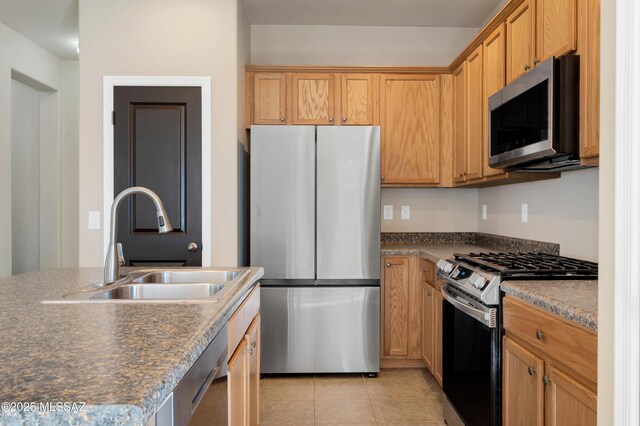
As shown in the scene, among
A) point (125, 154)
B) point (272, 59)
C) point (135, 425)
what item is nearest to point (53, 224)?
point (125, 154)

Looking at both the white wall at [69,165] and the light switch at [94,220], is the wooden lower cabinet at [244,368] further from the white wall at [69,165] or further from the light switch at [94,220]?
the white wall at [69,165]

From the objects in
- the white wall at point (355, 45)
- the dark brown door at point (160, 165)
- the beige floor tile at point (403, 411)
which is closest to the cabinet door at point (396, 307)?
the beige floor tile at point (403, 411)

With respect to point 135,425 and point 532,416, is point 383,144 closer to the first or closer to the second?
point 532,416

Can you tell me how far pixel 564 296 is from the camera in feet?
4.71

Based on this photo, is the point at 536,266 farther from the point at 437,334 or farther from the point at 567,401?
the point at 437,334

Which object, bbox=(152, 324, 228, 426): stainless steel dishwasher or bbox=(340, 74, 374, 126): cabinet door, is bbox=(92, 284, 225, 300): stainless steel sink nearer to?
bbox=(152, 324, 228, 426): stainless steel dishwasher

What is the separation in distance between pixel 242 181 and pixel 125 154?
32.5 inches

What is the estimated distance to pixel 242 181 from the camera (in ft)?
10.5

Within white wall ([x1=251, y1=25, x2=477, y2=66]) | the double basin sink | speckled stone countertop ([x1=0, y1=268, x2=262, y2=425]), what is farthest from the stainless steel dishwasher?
white wall ([x1=251, y1=25, x2=477, y2=66])

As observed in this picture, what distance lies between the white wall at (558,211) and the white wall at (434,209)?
17.1 inches

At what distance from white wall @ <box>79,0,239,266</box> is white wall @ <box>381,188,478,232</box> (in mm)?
1449

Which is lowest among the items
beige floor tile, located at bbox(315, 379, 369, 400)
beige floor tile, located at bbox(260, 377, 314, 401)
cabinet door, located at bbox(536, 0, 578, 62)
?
beige floor tile, located at bbox(260, 377, 314, 401)

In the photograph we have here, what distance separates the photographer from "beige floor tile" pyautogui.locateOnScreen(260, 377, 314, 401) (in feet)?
8.84

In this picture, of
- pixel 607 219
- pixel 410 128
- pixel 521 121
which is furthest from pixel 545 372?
pixel 410 128
